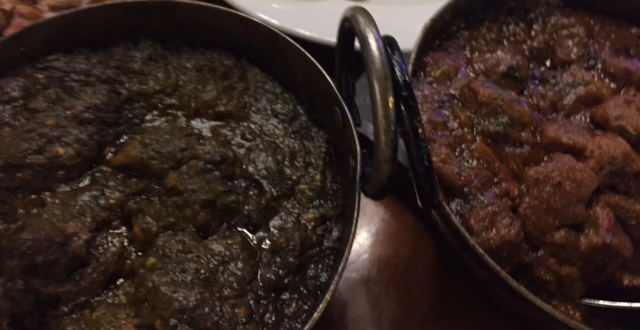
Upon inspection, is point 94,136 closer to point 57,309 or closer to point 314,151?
point 57,309

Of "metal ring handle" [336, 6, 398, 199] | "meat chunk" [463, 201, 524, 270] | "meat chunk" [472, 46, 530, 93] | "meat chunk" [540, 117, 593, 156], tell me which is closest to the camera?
"metal ring handle" [336, 6, 398, 199]

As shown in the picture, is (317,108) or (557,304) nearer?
(557,304)

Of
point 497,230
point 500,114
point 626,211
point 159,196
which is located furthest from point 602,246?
point 159,196

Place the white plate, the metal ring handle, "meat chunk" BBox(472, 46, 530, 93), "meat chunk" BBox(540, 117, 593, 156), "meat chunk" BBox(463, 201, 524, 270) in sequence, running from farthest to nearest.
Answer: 1. the white plate
2. "meat chunk" BBox(472, 46, 530, 93)
3. "meat chunk" BBox(540, 117, 593, 156)
4. "meat chunk" BBox(463, 201, 524, 270)
5. the metal ring handle

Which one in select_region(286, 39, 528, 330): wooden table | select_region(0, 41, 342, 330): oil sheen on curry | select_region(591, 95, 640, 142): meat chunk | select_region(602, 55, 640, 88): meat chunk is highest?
select_region(602, 55, 640, 88): meat chunk

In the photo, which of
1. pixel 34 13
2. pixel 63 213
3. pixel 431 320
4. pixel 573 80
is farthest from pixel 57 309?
pixel 573 80

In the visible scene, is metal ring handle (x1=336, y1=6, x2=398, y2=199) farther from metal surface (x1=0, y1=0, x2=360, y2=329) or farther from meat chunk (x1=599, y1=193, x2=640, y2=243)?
meat chunk (x1=599, y1=193, x2=640, y2=243)

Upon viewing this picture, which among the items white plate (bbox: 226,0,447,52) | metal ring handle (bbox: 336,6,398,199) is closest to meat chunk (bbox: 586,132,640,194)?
metal ring handle (bbox: 336,6,398,199)
